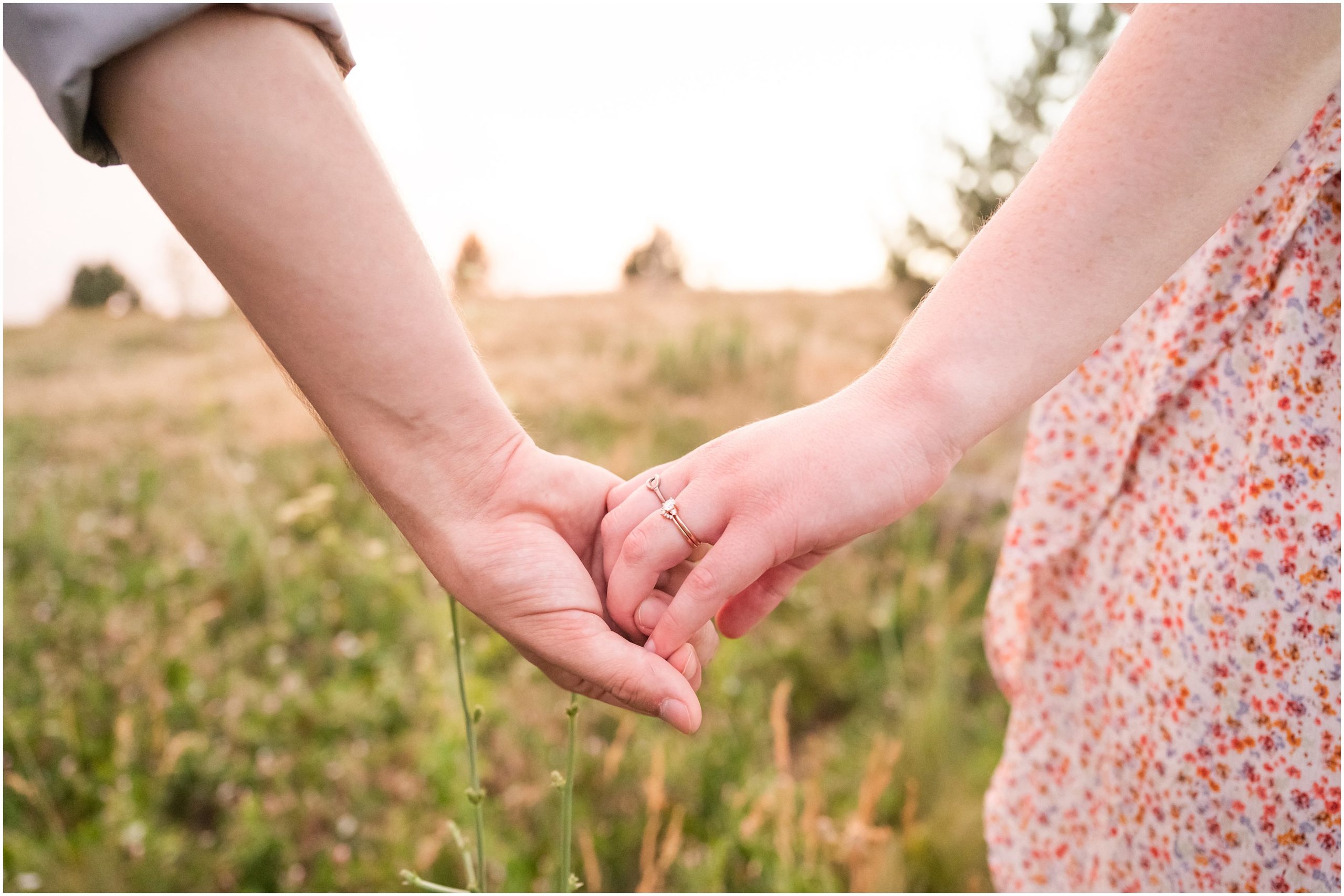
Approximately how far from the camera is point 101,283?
6.07m

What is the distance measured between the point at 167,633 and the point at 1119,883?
2829 mm

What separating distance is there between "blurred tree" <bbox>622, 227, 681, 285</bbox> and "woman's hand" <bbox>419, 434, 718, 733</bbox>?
8.63m

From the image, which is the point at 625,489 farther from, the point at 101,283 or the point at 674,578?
the point at 101,283

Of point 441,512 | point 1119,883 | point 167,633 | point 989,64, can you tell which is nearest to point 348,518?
point 167,633

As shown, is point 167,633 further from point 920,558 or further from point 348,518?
point 920,558

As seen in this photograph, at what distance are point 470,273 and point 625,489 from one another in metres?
0.77

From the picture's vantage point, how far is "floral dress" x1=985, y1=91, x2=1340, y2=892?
1018 millimetres

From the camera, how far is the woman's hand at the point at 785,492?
3.16 feet

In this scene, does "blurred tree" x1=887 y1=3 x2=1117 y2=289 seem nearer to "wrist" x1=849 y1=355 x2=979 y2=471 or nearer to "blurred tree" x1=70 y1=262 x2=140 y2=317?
"wrist" x1=849 y1=355 x2=979 y2=471

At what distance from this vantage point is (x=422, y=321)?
3.01ft

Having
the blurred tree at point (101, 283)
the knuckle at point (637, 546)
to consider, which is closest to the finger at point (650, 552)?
the knuckle at point (637, 546)

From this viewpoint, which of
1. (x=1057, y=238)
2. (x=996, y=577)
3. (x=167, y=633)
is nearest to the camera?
(x=1057, y=238)

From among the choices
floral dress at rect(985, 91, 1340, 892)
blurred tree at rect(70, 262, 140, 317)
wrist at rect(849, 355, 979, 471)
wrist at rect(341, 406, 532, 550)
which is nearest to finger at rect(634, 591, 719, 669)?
wrist at rect(341, 406, 532, 550)

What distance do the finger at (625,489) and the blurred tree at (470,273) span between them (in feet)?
2.03
